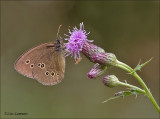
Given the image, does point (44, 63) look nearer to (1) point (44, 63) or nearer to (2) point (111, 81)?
(1) point (44, 63)

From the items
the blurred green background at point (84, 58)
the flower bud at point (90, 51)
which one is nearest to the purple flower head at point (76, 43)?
the flower bud at point (90, 51)

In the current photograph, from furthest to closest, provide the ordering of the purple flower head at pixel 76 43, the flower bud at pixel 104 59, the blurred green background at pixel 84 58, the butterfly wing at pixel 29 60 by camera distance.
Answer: the blurred green background at pixel 84 58 → the butterfly wing at pixel 29 60 → the purple flower head at pixel 76 43 → the flower bud at pixel 104 59

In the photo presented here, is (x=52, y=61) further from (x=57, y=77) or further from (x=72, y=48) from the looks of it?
(x=72, y=48)

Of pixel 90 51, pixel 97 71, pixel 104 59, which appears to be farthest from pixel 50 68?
pixel 104 59

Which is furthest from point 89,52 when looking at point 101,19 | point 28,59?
point 101,19

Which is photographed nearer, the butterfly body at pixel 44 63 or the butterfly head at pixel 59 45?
the butterfly body at pixel 44 63

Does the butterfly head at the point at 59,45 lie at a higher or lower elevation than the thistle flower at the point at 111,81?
higher

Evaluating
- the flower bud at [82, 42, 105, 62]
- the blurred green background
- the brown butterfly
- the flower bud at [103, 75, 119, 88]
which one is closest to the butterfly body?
the brown butterfly

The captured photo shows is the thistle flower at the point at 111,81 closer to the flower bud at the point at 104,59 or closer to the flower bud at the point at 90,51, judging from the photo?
the flower bud at the point at 104,59
